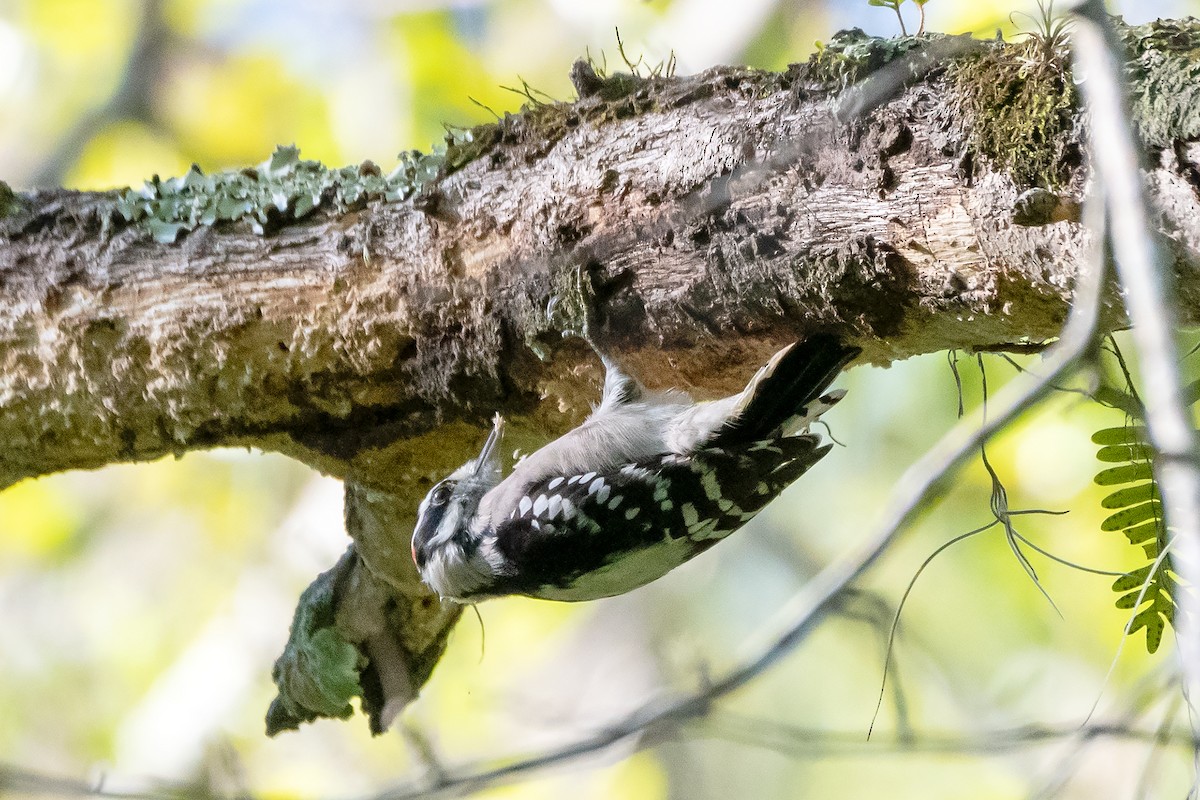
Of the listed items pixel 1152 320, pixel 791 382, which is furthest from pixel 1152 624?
pixel 1152 320

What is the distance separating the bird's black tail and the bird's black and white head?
2.67 feet

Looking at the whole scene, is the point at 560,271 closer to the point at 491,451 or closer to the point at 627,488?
the point at 627,488

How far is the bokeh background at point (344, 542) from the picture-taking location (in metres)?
5.73

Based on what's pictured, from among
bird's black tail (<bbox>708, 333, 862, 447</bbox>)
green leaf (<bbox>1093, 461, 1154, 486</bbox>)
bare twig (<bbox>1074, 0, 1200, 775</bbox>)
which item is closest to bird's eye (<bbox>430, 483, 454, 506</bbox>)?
bird's black tail (<bbox>708, 333, 862, 447</bbox>)

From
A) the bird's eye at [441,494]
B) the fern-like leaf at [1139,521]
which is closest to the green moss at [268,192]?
the bird's eye at [441,494]

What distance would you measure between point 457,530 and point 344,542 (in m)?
2.34

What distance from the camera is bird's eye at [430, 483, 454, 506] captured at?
2.96 metres

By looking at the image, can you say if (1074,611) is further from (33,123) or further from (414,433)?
(33,123)

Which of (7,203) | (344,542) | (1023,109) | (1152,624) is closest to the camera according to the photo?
(1023,109)

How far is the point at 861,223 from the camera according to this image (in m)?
1.96

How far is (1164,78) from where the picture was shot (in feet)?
5.26

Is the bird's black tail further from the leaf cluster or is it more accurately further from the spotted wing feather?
the leaf cluster

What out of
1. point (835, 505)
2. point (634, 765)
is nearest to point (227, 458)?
point (634, 765)

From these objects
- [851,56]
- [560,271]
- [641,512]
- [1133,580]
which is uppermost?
[851,56]
